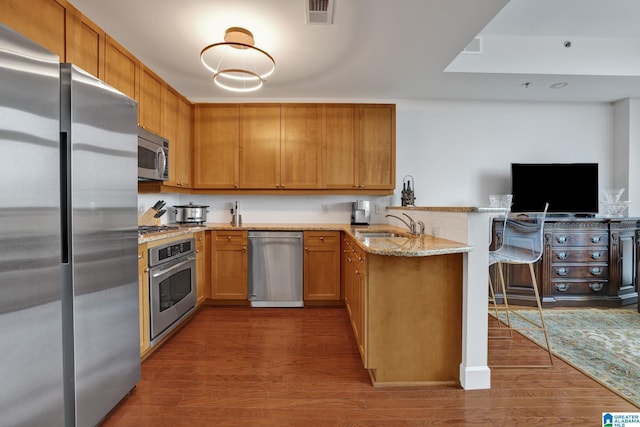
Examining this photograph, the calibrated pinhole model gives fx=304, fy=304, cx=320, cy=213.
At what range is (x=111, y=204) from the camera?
1648 mm

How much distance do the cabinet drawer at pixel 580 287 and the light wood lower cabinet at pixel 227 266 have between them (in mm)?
3646

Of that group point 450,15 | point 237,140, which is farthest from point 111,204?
point 450,15

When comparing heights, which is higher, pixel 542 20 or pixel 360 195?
pixel 542 20

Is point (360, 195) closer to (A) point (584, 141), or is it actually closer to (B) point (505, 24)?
(B) point (505, 24)

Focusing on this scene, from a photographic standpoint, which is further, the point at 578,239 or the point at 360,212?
the point at 360,212

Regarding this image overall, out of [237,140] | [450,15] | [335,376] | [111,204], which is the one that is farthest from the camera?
[237,140]

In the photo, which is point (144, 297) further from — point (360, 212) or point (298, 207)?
point (360, 212)

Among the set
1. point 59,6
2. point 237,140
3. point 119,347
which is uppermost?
point 59,6

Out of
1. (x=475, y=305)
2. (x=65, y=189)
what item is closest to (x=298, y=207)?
(x=475, y=305)

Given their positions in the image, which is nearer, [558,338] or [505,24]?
[558,338]

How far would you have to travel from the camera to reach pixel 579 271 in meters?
3.56

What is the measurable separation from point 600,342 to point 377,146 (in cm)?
287

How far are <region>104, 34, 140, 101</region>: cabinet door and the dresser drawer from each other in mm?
4634

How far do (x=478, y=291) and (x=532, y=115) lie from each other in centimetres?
348
